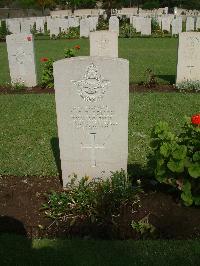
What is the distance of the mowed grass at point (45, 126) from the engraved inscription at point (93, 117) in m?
1.15

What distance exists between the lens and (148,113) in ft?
27.6

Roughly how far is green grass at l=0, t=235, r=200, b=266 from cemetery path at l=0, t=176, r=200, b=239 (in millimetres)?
177

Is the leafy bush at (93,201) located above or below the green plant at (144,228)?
above

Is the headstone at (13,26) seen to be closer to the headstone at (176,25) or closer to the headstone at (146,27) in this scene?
the headstone at (146,27)

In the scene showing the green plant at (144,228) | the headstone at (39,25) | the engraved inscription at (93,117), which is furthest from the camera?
the headstone at (39,25)

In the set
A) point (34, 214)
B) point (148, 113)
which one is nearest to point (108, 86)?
point (34, 214)

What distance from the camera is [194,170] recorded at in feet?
13.0

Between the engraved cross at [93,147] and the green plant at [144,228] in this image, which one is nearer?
the green plant at [144,228]

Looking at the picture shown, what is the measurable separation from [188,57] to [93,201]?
7.57 meters

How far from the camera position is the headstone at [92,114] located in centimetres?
424

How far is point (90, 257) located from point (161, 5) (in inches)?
2614

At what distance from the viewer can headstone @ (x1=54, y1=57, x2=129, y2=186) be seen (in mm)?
4241

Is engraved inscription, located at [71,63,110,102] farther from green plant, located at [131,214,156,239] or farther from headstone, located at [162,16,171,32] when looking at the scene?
headstone, located at [162,16,171,32]

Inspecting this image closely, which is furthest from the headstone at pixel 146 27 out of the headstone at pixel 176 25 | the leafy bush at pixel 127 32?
the headstone at pixel 176 25
